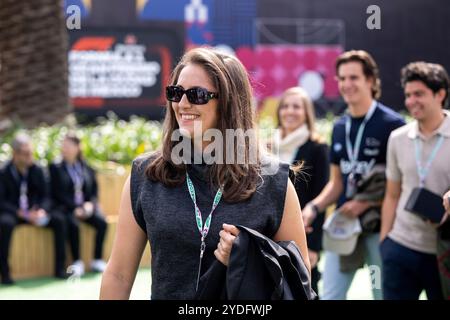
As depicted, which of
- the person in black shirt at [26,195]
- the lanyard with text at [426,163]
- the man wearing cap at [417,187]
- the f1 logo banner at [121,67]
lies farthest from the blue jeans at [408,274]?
the f1 logo banner at [121,67]

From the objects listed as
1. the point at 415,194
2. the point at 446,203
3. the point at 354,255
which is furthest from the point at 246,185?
the point at 354,255

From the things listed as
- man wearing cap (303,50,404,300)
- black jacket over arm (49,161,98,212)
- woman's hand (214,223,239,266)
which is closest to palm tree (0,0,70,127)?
black jacket over arm (49,161,98,212)

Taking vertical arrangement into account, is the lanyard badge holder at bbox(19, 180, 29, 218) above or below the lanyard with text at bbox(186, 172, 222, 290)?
below

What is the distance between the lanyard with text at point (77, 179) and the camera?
325 inches

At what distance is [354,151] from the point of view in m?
5.14

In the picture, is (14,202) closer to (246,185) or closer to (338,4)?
(246,185)

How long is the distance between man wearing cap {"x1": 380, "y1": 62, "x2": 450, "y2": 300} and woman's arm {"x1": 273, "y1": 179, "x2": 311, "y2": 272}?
1.78 m

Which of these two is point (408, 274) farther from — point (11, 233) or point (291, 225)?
point (11, 233)

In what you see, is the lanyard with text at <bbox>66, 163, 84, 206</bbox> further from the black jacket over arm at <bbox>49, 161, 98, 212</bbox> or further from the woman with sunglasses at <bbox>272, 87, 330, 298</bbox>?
the woman with sunglasses at <bbox>272, 87, 330, 298</bbox>

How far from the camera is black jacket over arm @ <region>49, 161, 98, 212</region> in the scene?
819 cm

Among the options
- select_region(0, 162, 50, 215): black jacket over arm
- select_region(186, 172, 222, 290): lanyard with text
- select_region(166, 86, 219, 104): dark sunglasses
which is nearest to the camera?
select_region(186, 172, 222, 290): lanyard with text

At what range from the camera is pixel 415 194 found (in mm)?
4352

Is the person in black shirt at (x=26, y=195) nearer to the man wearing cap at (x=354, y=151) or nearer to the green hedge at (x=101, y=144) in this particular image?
the green hedge at (x=101, y=144)

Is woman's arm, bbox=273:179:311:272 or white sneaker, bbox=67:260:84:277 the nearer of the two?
woman's arm, bbox=273:179:311:272
